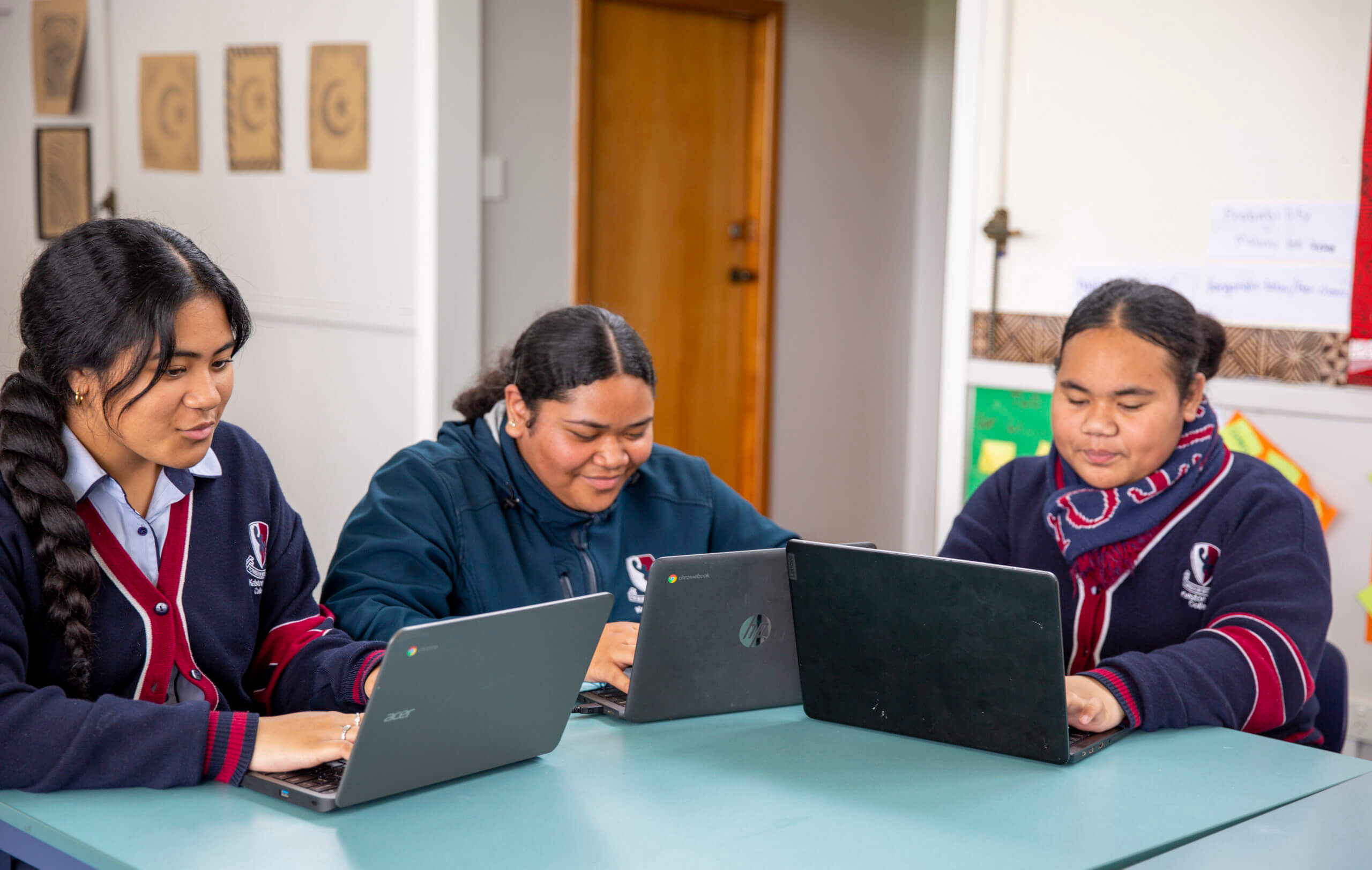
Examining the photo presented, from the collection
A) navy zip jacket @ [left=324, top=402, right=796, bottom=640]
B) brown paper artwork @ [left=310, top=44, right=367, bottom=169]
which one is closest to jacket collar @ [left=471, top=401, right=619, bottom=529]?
navy zip jacket @ [left=324, top=402, right=796, bottom=640]

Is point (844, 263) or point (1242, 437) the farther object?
point (844, 263)

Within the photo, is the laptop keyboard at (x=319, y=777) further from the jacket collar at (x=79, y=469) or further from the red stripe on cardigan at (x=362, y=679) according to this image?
the jacket collar at (x=79, y=469)

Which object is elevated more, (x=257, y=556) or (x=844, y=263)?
(x=844, y=263)

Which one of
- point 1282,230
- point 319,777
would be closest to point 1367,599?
point 1282,230

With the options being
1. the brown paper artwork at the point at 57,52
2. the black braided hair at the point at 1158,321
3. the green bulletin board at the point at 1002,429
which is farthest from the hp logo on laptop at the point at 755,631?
the brown paper artwork at the point at 57,52

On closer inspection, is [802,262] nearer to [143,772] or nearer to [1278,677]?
[1278,677]

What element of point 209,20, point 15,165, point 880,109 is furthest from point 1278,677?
point 15,165

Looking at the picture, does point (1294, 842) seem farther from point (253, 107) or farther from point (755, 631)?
point (253, 107)

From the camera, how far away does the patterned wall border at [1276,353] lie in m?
2.52

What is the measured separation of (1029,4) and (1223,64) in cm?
45

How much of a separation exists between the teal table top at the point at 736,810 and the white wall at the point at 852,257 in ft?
10.3

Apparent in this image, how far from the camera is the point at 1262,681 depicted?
166 cm

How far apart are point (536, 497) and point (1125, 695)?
2.85 ft

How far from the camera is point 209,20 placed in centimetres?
434
